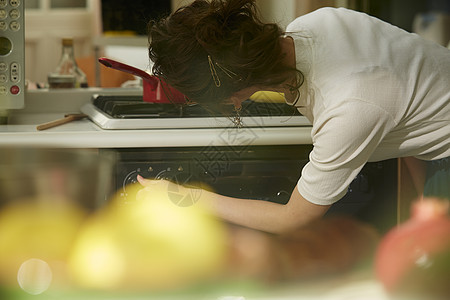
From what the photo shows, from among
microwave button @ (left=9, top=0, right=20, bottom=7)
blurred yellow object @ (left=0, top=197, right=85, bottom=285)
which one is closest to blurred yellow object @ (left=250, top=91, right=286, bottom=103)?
microwave button @ (left=9, top=0, right=20, bottom=7)

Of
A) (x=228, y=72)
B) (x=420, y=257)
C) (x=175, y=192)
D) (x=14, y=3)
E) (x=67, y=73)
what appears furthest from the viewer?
(x=67, y=73)

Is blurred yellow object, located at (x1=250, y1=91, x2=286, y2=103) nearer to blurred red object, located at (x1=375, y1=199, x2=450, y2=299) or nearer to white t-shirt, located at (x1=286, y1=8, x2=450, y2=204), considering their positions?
white t-shirt, located at (x1=286, y1=8, x2=450, y2=204)

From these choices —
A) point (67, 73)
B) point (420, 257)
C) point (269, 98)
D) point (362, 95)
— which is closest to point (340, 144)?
point (362, 95)

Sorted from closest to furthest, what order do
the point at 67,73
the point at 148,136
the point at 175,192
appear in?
the point at 175,192 → the point at 148,136 → the point at 67,73

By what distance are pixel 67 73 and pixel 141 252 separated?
1.40 meters

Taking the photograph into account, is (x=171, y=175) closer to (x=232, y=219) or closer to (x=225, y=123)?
(x=225, y=123)

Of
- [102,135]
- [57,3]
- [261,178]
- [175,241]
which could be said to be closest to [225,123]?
[261,178]

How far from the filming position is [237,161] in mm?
1184

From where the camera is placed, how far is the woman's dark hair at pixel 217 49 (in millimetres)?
773

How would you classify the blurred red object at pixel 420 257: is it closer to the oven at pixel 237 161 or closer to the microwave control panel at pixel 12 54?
the oven at pixel 237 161

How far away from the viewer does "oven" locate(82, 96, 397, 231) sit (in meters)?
1.15

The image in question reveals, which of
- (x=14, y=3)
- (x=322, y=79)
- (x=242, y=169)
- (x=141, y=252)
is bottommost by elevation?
(x=242, y=169)

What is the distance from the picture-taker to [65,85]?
1.73 metres

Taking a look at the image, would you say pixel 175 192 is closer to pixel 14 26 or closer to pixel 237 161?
pixel 237 161
